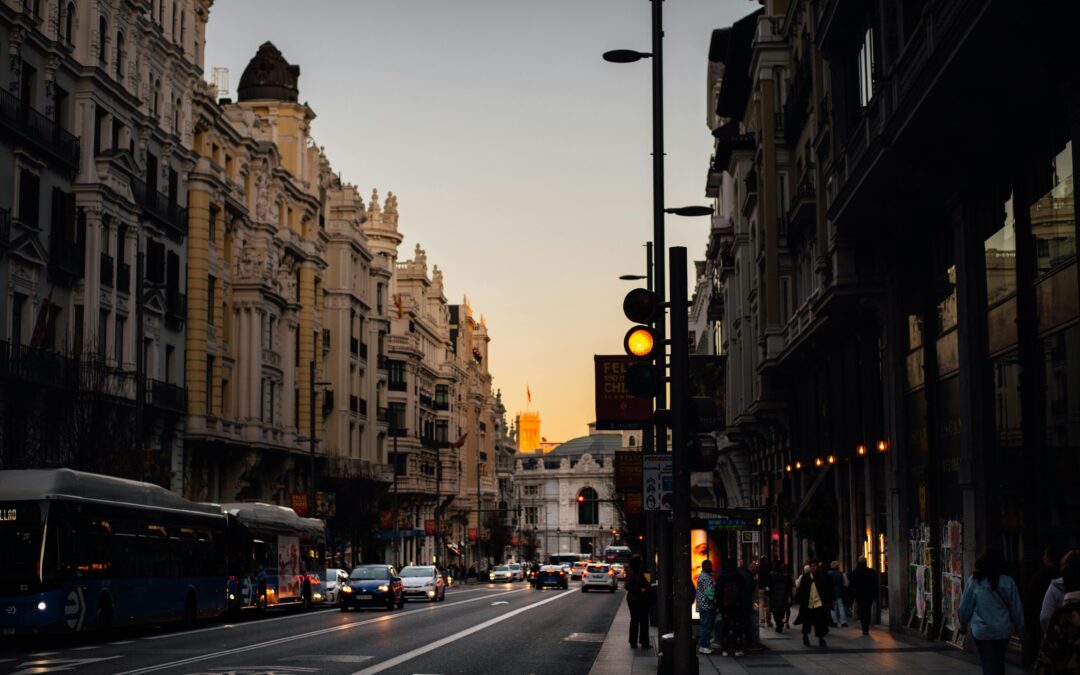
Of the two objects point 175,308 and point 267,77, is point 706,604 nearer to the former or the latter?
point 175,308

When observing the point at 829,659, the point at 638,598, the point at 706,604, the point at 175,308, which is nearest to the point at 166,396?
the point at 175,308

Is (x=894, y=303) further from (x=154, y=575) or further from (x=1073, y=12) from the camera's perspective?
(x=154, y=575)

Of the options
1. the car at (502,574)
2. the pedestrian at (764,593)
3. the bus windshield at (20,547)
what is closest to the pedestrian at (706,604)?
the pedestrian at (764,593)

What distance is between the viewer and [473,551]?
486ft

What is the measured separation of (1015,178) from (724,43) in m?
44.1

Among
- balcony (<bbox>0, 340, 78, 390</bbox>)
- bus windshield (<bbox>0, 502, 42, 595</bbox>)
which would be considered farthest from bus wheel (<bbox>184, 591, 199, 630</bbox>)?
bus windshield (<bbox>0, 502, 42, 595</bbox>)

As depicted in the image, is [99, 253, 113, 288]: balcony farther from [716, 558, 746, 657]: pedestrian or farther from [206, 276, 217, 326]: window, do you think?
[716, 558, 746, 657]: pedestrian

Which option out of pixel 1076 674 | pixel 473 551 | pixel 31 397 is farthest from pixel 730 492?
pixel 473 551

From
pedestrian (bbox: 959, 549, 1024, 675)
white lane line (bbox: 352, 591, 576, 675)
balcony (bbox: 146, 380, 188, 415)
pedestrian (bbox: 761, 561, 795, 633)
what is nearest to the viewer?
pedestrian (bbox: 959, 549, 1024, 675)

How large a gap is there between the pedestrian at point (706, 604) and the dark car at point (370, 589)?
2296cm

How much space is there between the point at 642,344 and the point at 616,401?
7513 mm

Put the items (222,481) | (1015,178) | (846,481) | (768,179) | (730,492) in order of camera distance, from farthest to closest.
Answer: (730,492), (222,481), (768,179), (846,481), (1015,178)

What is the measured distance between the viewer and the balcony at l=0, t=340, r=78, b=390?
3922 cm

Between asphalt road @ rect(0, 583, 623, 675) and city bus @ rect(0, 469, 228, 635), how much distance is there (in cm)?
61
